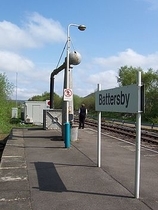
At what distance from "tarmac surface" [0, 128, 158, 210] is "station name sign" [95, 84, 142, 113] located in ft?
5.36

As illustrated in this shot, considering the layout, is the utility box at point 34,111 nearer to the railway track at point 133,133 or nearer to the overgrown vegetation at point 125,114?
the overgrown vegetation at point 125,114

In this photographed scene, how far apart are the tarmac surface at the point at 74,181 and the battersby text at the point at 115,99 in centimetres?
176

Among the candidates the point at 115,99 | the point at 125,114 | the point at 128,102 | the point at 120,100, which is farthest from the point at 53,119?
the point at 125,114

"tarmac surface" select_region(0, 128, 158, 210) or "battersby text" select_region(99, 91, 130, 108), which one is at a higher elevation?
"battersby text" select_region(99, 91, 130, 108)

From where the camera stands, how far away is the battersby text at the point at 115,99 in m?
6.27

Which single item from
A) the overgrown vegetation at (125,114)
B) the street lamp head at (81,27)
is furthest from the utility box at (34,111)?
the street lamp head at (81,27)

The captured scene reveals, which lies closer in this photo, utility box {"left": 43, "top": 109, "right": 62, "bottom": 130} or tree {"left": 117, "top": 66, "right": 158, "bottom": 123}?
utility box {"left": 43, "top": 109, "right": 62, "bottom": 130}

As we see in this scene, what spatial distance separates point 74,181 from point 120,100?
211cm

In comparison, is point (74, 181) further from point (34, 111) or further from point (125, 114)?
point (125, 114)

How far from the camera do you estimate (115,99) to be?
6.87m

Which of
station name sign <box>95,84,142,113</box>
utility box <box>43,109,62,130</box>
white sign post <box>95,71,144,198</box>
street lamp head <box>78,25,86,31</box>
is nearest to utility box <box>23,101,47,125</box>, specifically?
utility box <box>43,109,62,130</box>

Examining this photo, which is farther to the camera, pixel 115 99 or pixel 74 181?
pixel 74 181

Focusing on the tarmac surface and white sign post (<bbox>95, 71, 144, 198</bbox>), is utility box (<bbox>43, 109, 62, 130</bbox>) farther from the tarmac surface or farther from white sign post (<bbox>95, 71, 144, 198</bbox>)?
white sign post (<bbox>95, 71, 144, 198</bbox>)

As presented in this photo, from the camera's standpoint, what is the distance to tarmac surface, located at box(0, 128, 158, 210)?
543 centimetres
